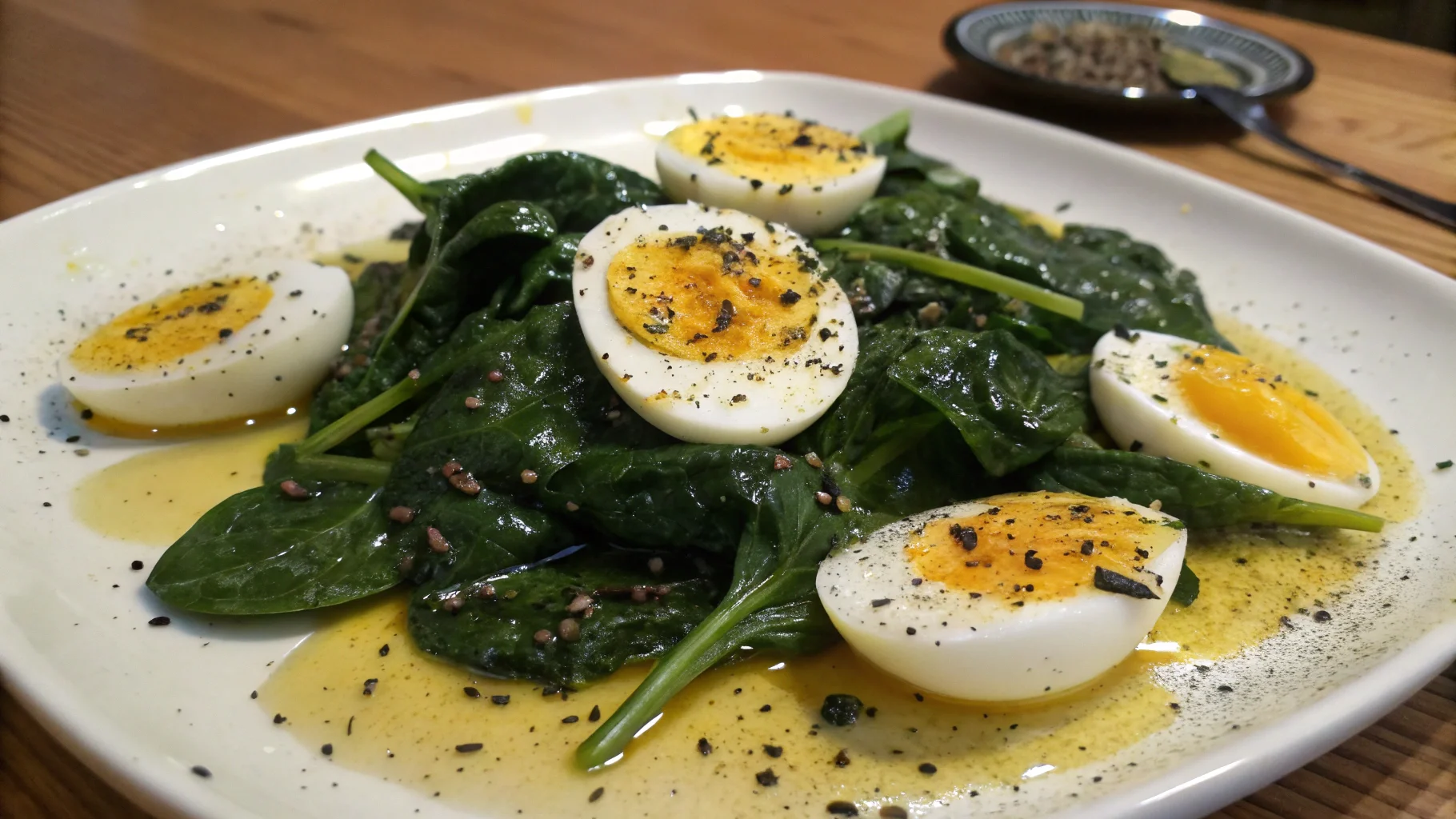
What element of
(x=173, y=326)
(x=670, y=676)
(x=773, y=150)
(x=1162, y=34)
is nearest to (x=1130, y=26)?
(x=1162, y=34)

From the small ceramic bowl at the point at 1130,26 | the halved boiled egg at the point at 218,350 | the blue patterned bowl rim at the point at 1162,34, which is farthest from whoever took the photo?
the blue patterned bowl rim at the point at 1162,34

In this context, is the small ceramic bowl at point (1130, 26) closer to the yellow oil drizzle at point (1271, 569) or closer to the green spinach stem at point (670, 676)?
the yellow oil drizzle at point (1271, 569)

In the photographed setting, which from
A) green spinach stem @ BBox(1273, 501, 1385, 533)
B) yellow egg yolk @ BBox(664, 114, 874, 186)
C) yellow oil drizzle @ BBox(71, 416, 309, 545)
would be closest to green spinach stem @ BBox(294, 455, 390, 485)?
yellow oil drizzle @ BBox(71, 416, 309, 545)

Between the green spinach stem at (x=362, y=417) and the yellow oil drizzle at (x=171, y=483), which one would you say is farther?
the green spinach stem at (x=362, y=417)

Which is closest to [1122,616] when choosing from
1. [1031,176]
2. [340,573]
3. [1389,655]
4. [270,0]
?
[1389,655]

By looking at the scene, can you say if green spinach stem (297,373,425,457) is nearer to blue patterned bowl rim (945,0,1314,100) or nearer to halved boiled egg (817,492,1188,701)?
halved boiled egg (817,492,1188,701)

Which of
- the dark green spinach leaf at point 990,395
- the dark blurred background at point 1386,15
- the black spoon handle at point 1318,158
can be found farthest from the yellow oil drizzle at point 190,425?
the dark blurred background at point 1386,15
